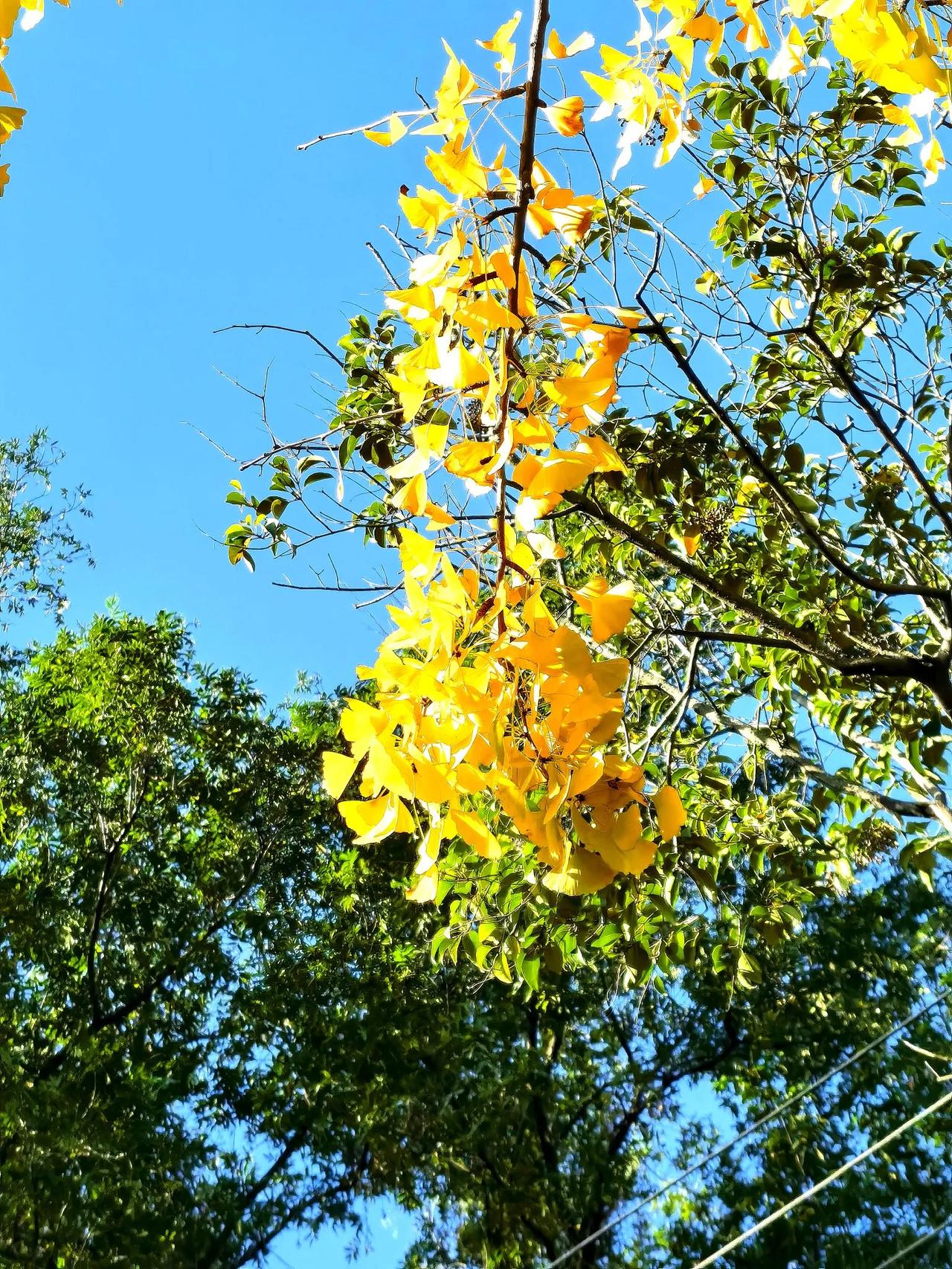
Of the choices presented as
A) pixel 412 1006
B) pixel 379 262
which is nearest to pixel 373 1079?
pixel 412 1006

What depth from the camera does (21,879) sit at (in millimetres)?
7215

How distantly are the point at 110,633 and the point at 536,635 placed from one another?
25.0ft

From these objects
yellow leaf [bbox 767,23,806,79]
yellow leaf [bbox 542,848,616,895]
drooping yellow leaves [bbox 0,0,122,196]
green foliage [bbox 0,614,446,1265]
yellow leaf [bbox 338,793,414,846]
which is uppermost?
green foliage [bbox 0,614,446,1265]

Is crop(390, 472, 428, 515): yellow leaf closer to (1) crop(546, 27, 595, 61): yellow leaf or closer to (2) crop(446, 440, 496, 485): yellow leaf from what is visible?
(2) crop(446, 440, 496, 485): yellow leaf

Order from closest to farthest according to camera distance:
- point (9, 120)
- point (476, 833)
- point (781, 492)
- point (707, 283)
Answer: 1. point (476, 833)
2. point (9, 120)
3. point (781, 492)
4. point (707, 283)

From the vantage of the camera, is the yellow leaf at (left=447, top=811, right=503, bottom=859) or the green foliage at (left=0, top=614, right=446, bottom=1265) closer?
the yellow leaf at (left=447, top=811, right=503, bottom=859)

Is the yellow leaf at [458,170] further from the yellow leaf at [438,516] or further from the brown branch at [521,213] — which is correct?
the yellow leaf at [438,516]

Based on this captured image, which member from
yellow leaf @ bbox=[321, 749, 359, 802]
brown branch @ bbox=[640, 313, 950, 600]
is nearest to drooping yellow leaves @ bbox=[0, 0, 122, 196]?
yellow leaf @ bbox=[321, 749, 359, 802]

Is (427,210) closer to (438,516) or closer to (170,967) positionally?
(438,516)

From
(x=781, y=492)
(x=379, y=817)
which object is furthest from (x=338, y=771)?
(x=781, y=492)

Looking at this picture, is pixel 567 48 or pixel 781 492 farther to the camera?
pixel 781 492

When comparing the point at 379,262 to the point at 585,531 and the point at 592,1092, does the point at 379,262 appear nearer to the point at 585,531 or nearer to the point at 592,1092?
the point at 585,531

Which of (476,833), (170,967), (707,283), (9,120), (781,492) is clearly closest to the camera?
(476,833)

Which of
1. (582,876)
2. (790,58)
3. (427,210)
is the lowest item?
(582,876)
